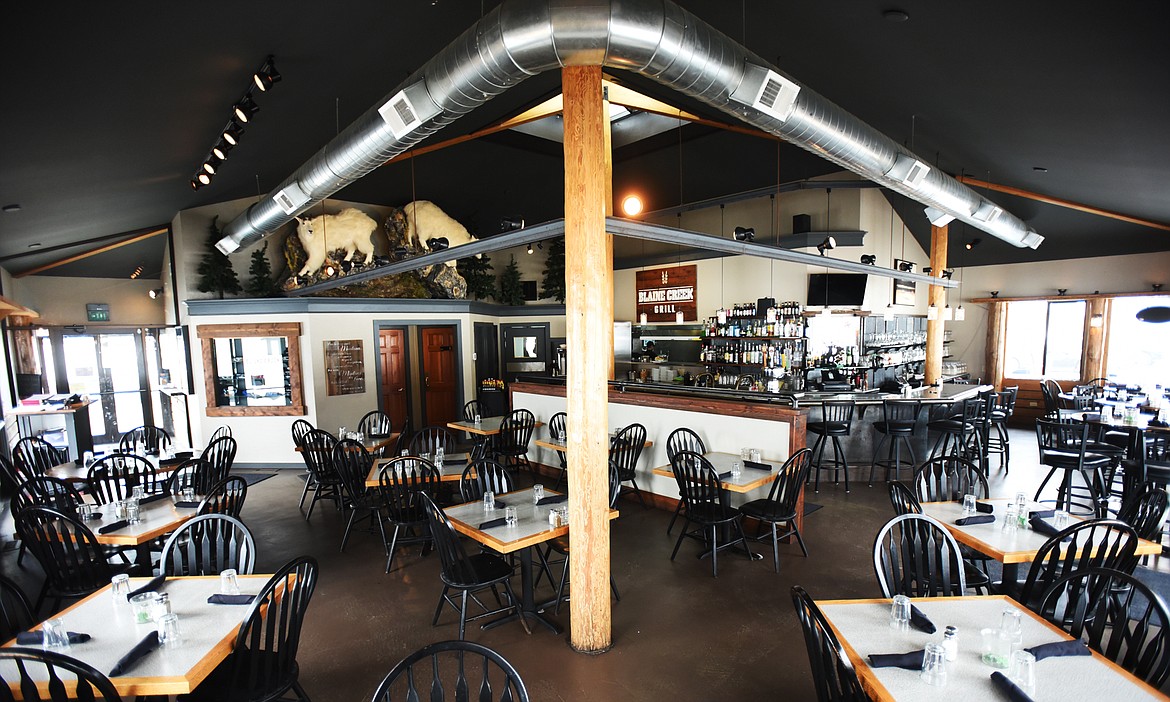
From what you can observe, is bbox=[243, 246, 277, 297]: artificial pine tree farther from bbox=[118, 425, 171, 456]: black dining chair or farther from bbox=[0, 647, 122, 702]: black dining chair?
bbox=[0, 647, 122, 702]: black dining chair

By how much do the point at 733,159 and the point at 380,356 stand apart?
6688 millimetres

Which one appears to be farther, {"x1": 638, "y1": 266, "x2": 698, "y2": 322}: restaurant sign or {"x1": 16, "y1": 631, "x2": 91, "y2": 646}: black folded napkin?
{"x1": 638, "y1": 266, "x2": 698, "y2": 322}: restaurant sign

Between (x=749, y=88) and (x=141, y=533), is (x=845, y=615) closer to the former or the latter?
(x=749, y=88)

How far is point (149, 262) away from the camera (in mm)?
10414

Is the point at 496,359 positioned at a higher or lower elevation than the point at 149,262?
lower

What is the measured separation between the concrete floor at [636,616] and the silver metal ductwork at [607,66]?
3337mm

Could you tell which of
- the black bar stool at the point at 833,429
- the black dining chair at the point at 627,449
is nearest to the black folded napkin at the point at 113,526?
the black dining chair at the point at 627,449

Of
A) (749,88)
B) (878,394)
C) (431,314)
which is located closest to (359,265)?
(431,314)

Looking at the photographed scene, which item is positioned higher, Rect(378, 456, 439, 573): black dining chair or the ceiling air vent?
the ceiling air vent

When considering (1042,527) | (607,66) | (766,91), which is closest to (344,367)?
(607,66)

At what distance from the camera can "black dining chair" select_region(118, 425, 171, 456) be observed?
593 cm

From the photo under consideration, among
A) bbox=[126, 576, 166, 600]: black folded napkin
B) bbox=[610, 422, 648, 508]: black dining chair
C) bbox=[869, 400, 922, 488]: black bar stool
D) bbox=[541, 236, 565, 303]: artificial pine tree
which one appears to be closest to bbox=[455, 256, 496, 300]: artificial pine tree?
bbox=[541, 236, 565, 303]: artificial pine tree

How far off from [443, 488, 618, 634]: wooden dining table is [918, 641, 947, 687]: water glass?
6.21ft

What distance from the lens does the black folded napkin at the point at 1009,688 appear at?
5.74 feet
